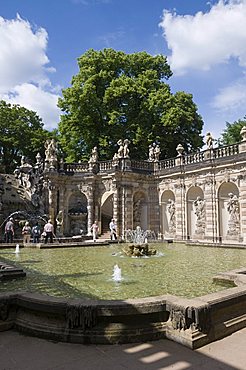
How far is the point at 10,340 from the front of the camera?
188 inches

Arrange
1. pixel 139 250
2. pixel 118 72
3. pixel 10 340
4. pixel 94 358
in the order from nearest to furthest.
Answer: pixel 94 358 < pixel 10 340 < pixel 139 250 < pixel 118 72

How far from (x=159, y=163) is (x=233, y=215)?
8462 mm

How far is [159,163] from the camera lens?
2817cm

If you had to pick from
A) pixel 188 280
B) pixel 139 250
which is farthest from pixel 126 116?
pixel 188 280

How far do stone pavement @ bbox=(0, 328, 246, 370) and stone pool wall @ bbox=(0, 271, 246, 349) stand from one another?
116mm

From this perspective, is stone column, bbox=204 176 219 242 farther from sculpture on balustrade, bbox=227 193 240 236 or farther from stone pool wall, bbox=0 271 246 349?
stone pool wall, bbox=0 271 246 349

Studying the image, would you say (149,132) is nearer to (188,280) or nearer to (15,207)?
(15,207)

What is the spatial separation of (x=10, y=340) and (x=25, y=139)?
3671 cm

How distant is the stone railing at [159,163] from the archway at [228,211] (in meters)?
2.32

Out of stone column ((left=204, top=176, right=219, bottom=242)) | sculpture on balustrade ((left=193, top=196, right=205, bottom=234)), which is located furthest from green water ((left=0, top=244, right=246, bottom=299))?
sculpture on balustrade ((left=193, top=196, right=205, bottom=234))

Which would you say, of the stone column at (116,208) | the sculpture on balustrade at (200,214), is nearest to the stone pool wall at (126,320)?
the sculpture on balustrade at (200,214)

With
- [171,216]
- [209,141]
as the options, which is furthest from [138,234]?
[209,141]

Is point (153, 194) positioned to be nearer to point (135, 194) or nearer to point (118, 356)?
point (135, 194)

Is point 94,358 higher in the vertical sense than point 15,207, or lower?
lower
